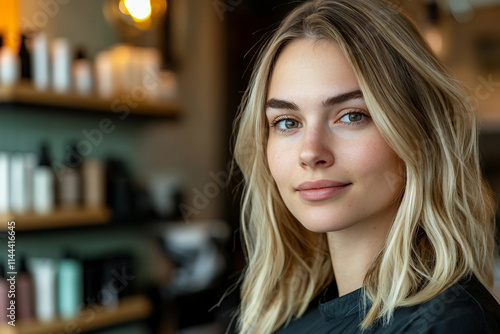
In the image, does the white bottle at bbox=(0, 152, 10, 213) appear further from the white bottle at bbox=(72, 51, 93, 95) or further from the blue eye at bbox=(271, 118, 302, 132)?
the blue eye at bbox=(271, 118, 302, 132)

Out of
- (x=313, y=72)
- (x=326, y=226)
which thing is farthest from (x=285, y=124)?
(x=326, y=226)

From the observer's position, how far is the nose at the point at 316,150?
1.03 metres

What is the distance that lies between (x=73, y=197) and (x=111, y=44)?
31.1 inches

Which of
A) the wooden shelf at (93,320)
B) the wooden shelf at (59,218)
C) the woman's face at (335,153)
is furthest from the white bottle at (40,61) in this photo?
the woman's face at (335,153)

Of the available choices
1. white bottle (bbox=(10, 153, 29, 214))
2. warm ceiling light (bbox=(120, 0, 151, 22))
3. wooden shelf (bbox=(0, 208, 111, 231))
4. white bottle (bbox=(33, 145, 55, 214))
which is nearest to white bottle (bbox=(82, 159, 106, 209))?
wooden shelf (bbox=(0, 208, 111, 231))

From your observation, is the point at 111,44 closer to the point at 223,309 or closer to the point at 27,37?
the point at 27,37

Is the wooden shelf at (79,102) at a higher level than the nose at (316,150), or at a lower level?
higher

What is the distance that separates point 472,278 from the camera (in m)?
1.02

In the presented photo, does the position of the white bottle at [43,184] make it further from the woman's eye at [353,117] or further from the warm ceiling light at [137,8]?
the woman's eye at [353,117]

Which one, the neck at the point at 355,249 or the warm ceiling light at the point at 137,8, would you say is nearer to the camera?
the neck at the point at 355,249

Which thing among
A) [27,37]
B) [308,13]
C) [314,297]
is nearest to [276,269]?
[314,297]

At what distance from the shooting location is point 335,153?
1.04 meters

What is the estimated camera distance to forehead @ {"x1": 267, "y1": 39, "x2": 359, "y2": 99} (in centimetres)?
105

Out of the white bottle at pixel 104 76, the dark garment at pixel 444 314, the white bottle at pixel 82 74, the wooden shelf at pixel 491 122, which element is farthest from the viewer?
the wooden shelf at pixel 491 122
